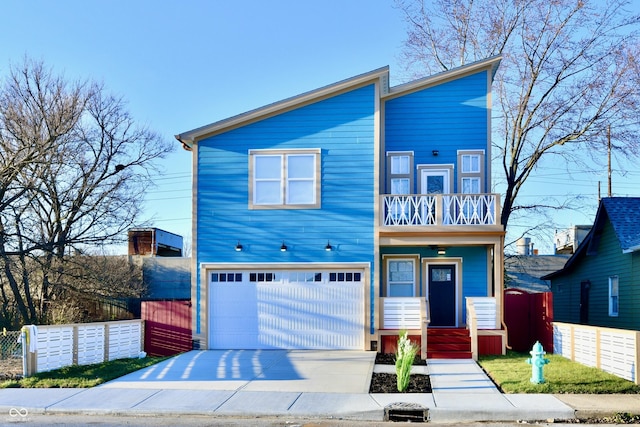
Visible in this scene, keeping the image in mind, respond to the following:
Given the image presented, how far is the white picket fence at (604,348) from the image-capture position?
12.2 metres

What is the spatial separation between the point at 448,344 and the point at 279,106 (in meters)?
Answer: 7.54

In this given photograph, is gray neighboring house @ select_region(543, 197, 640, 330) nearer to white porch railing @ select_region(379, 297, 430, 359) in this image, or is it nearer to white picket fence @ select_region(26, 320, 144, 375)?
white porch railing @ select_region(379, 297, 430, 359)

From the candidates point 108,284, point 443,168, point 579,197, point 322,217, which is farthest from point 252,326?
point 579,197

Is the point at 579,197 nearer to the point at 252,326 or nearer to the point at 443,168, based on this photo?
the point at 443,168

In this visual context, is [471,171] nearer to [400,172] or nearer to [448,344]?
[400,172]

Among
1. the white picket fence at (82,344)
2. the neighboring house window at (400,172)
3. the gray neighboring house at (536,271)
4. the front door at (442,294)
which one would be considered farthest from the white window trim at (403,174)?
the gray neighboring house at (536,271)

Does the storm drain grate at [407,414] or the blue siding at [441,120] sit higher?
the blue siding at [441,120]

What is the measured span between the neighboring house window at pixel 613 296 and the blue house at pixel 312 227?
4515 millimetres

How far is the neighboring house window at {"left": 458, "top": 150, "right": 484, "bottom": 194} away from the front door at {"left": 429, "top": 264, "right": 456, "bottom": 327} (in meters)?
2.22

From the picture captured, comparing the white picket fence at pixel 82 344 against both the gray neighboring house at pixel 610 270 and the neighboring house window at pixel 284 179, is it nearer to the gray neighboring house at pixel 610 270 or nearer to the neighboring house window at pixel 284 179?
the neighboring house window at pixel 284 179

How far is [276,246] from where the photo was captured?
18266 millimetres

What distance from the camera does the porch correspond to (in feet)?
54.9

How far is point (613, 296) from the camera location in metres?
20.9

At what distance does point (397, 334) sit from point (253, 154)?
6.08 meters
